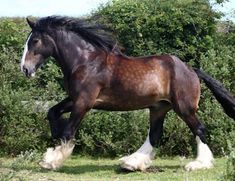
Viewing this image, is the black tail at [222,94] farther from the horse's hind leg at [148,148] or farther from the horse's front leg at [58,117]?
the horse's front leg at [58,117]

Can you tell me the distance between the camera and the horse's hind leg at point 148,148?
949 centimetres

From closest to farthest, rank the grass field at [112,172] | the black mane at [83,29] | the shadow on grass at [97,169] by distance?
the grass field at [112,172] < the shadow on grass at [97,169] < the black mane at [83,29]

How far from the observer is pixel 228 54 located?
13312mm

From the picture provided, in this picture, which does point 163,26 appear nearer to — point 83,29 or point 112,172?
point 83,29

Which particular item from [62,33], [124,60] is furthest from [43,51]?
A: [124,60]

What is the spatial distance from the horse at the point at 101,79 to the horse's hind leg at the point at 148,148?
0.05 ft

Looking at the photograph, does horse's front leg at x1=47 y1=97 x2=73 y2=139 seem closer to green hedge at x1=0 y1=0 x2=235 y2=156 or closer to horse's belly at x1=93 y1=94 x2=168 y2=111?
horse's belly at x1=93 y1=94 x2=168 y2=111

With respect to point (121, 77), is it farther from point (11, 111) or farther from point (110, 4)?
point (110, 4)

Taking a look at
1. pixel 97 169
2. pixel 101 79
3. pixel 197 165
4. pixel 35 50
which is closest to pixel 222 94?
pixel 197 165

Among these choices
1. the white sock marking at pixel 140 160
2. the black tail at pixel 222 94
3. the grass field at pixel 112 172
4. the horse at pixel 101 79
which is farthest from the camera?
the black tail at pixel 222 94

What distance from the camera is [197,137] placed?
32.3 feet

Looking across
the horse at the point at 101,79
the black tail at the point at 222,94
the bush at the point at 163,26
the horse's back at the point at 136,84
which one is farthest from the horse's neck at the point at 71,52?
the bush at the point at 163,26

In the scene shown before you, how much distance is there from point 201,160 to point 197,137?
0.37 m

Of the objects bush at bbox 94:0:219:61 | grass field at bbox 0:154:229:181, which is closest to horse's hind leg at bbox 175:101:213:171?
grass field at bbox 0:154:229:181
